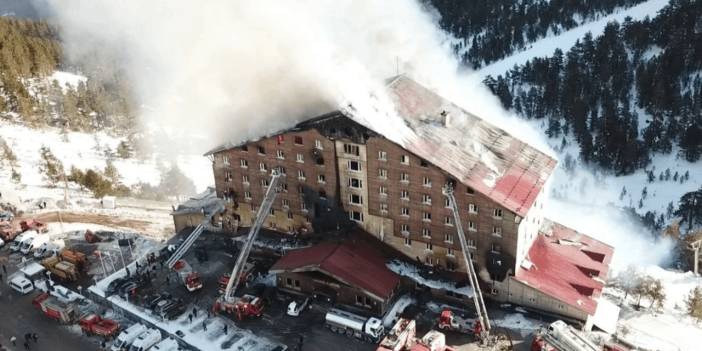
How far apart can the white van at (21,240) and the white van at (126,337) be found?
21.7m

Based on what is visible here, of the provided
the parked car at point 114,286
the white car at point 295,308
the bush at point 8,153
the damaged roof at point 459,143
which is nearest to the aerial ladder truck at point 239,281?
the white car at point 295,308

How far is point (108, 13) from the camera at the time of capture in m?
68.1

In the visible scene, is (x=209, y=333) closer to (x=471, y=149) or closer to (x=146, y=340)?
(x=146, y=340)

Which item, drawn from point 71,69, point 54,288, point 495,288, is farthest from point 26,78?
point 495,288

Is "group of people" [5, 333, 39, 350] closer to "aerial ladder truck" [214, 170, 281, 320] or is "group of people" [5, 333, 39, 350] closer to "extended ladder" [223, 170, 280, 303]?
"aerial ladder truck" [214, 170, 281, 320]

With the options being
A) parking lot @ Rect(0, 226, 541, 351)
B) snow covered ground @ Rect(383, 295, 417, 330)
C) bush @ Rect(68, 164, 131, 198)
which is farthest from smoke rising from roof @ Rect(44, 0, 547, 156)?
snow covered ground @ Rect(383, 295, 417, 330)

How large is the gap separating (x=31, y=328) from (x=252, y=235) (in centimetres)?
1975

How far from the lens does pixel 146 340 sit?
48.6 m

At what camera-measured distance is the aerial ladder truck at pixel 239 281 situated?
50.5 metres

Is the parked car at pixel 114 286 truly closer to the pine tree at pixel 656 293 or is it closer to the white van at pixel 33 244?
the white van at pixel 33 244

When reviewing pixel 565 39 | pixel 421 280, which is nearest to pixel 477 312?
pixel 421 280

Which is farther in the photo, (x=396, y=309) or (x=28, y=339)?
(x=28, y=339)

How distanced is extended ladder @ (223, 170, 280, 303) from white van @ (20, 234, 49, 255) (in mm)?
23245

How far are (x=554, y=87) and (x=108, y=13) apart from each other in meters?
102
